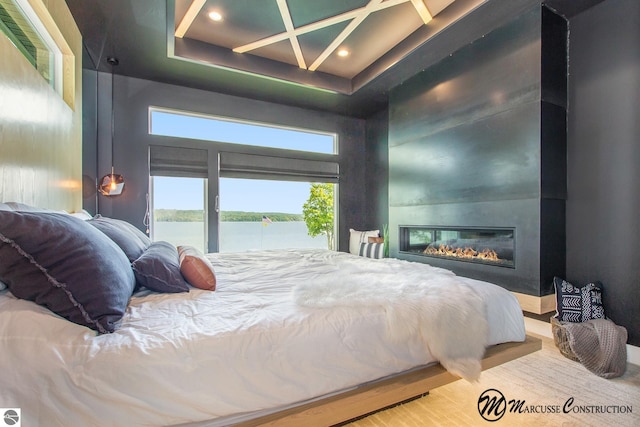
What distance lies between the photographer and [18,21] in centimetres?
172

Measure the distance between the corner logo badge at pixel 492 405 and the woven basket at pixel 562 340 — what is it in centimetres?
88

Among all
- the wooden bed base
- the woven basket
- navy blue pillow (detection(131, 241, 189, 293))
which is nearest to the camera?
the wooden bed base

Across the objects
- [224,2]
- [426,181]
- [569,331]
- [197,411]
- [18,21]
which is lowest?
[569,331]

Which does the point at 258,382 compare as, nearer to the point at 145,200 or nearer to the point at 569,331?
the point at 569,331

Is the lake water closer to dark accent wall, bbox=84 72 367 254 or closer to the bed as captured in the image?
dark accent wall, bbox=84 72 367 254

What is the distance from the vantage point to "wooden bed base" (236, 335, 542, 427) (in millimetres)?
1073

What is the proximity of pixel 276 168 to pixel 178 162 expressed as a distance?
1411 mm

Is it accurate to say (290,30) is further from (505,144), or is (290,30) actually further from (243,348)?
(243,348)

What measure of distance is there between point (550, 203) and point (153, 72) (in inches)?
180

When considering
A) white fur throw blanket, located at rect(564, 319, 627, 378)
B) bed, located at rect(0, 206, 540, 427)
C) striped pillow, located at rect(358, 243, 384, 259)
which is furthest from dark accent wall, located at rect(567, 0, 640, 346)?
striped pillow, located at rect(358, 243, 384, 259)

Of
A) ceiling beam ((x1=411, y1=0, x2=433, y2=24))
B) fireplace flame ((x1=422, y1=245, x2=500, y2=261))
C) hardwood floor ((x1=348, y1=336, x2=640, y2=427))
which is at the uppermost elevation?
ceiling beam ((x1=411, y1=0, x2=433, y2=24))

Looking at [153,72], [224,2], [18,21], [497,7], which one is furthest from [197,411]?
[153,72]

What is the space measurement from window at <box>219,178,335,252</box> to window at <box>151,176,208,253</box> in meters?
0.29

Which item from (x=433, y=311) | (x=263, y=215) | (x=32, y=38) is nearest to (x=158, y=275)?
(x=433, y=311)
